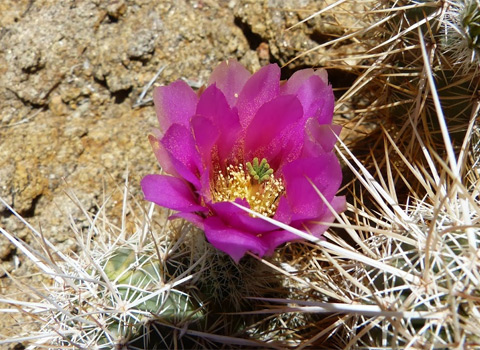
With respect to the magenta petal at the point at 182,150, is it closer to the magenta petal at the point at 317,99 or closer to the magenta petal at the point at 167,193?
the magenta petal at the point at 167,193

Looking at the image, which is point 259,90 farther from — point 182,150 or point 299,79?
point 182,150

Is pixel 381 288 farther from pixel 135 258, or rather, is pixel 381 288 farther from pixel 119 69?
pixel 119 69

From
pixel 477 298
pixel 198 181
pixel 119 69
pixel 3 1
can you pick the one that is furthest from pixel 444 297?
pixel 3 1

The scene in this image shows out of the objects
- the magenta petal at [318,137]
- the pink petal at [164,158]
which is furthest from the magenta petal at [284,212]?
the pink petal at [164,158]

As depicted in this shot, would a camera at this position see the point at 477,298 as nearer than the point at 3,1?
Yes

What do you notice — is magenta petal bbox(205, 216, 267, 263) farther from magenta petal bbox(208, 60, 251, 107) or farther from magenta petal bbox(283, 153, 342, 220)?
magenta petal bbox(208, 60, 251, 107)

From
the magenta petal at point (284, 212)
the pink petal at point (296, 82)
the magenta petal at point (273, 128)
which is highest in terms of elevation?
the pink petal at point (296, 82)
